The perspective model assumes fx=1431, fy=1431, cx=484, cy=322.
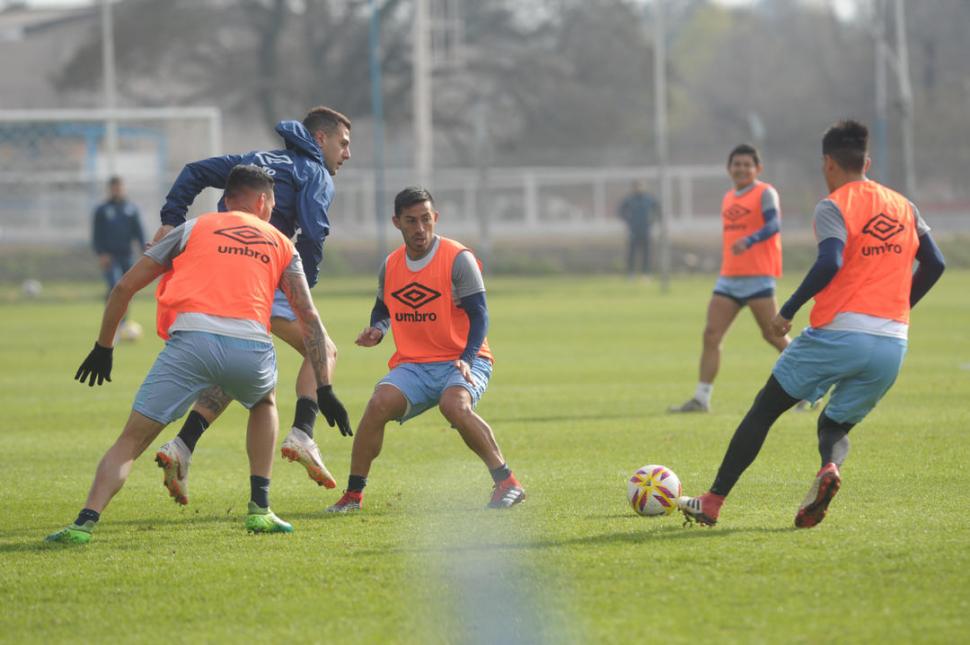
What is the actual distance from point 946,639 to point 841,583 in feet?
2.69

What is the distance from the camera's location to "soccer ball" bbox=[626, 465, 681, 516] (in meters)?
7.75

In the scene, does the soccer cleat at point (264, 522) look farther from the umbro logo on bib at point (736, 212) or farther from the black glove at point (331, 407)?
the umbro logo on bib at point (736, 212)

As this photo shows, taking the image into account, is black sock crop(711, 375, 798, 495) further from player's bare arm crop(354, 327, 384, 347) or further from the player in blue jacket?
the player in blue jacket

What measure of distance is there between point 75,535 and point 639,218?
94.4 feet

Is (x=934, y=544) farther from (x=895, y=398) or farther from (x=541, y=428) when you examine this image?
(x=895, y=398)

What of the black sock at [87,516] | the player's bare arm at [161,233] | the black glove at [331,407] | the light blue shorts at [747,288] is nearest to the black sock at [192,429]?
the black sock at [87,516]

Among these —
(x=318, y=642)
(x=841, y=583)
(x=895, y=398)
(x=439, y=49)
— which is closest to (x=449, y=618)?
(x=318, y=642)

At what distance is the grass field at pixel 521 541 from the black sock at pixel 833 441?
34 centimetres

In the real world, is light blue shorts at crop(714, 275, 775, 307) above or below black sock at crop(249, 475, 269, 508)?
above

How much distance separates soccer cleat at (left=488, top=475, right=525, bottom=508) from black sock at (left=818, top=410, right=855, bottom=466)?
1.74 metres

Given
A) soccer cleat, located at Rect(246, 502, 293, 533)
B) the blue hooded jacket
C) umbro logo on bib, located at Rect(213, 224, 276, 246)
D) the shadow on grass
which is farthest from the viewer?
the shadow on grass

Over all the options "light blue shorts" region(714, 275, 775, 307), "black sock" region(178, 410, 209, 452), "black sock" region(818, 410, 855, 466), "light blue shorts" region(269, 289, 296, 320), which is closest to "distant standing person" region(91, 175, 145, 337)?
"light blue shorts" region(714, 275, 775, 307)

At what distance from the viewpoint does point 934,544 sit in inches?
264

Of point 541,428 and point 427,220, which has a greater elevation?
point 427,220
